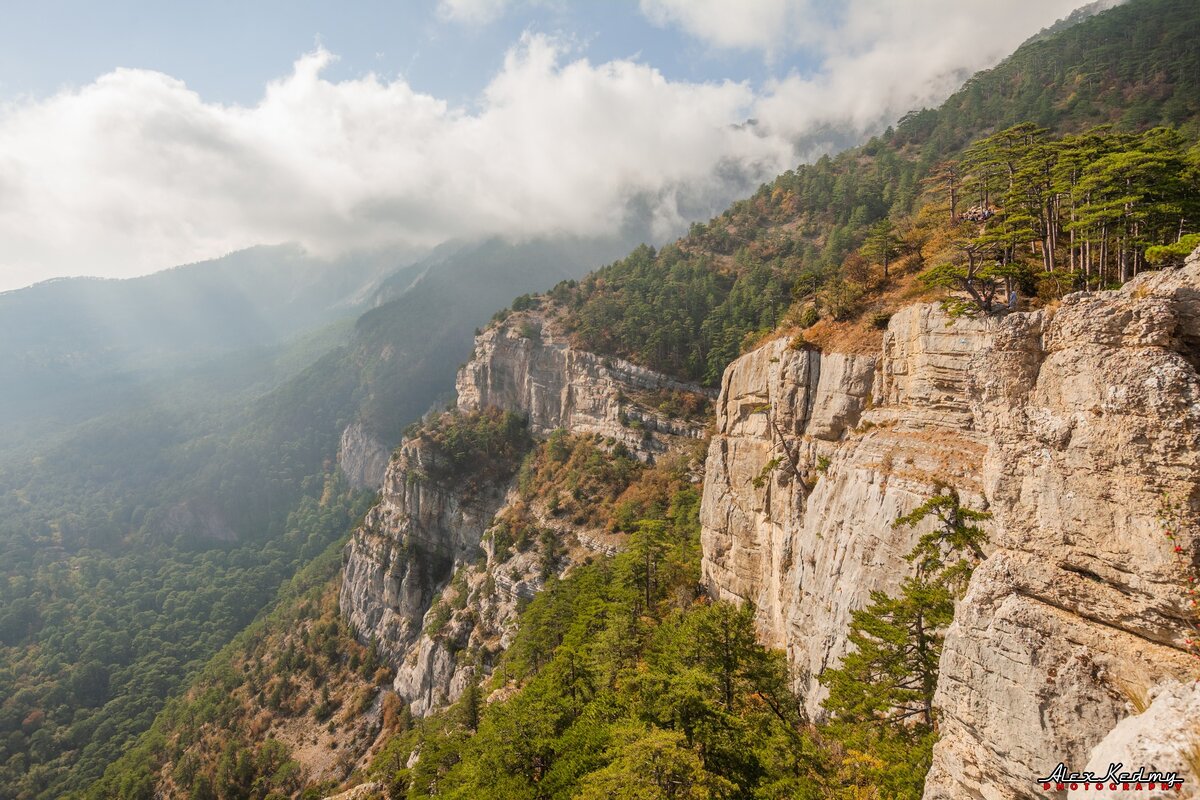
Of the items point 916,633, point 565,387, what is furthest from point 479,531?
point 916,633

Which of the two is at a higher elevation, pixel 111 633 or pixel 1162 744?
pixel 1162 744

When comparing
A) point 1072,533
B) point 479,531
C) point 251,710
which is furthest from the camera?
point 479,531

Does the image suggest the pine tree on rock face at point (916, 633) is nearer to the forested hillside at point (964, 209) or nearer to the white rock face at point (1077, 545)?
the white rock face at point (1077, 545)

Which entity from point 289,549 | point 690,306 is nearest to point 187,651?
point 289,549

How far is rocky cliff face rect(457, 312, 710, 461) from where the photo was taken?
83.1 metres

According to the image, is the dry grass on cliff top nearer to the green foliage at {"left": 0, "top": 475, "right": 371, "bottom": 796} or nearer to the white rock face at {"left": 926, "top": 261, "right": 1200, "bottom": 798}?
the white rock face at {"left": 926, "top": 261, "right": 1200, "bottom": 798}

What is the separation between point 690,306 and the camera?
3730 inches

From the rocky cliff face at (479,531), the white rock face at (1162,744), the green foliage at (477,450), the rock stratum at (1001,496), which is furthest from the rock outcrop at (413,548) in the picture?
the white rock face at (1162,744)

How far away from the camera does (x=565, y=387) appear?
97250mm

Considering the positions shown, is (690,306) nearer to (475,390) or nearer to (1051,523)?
(475,390)

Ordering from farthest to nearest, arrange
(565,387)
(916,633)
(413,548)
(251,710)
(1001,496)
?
(413,548) → (565,387) → (251,710) → (916,633) → (1001,496)

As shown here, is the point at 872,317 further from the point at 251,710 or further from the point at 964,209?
the point at 251,710

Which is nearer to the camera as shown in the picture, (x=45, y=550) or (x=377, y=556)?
(x=377, y=556)

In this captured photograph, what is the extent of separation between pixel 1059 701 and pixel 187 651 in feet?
587
